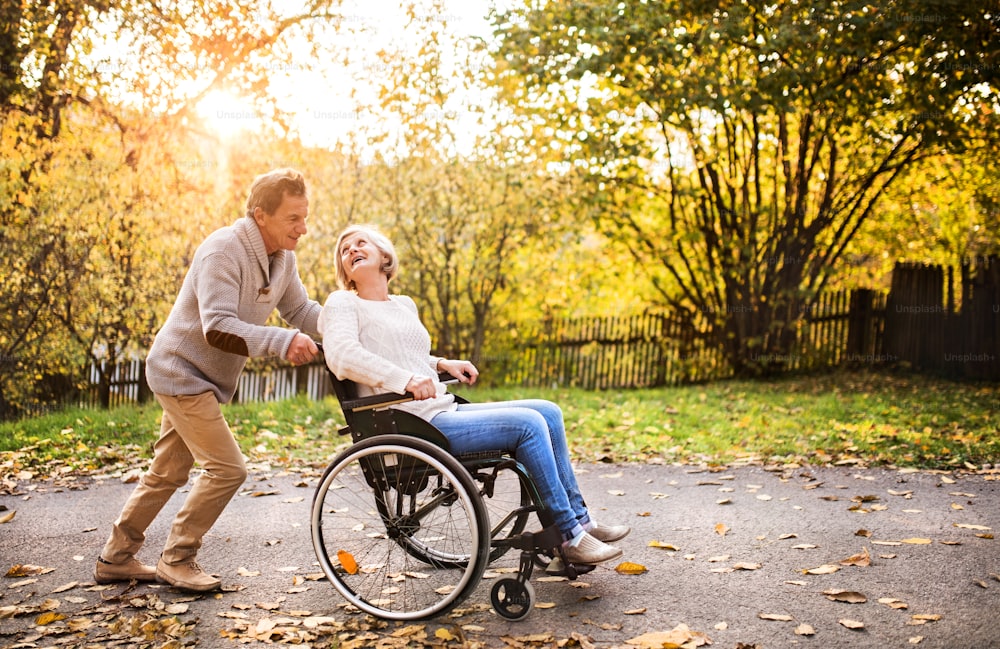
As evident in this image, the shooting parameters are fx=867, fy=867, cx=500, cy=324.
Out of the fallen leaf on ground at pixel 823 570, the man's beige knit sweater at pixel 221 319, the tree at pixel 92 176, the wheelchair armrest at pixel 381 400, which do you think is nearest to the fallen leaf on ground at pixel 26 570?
the man's beige knit sweater at pixel 221 319

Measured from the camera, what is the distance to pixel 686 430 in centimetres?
769

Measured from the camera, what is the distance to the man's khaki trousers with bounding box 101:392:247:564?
346cm

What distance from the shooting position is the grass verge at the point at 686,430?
628cm

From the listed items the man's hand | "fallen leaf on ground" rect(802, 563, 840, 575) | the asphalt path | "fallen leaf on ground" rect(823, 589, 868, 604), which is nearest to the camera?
the asphalt path

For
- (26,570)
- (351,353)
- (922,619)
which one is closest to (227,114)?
(26,570)

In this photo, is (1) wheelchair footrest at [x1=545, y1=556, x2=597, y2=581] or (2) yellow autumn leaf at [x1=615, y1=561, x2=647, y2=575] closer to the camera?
(1) wheelchair footrest at [x1=545, y1=556, x2=597, y2=581]

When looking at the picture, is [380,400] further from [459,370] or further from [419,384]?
[459,370]

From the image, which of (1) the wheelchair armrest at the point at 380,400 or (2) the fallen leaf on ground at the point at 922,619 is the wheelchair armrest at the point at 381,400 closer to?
(1) the wheelchair armrest at the point at 380,400

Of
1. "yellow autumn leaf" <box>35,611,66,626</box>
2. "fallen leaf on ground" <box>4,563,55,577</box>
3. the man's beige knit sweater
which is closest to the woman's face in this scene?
the man's beige knit sweater

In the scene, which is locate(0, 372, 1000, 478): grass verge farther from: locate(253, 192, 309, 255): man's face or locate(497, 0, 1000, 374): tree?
locate(253, 192, 309, 255): man's face

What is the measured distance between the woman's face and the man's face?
19 centimetres

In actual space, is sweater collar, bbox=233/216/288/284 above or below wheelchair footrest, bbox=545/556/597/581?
above

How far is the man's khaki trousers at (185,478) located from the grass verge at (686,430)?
102 inches

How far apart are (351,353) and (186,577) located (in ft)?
3.93
